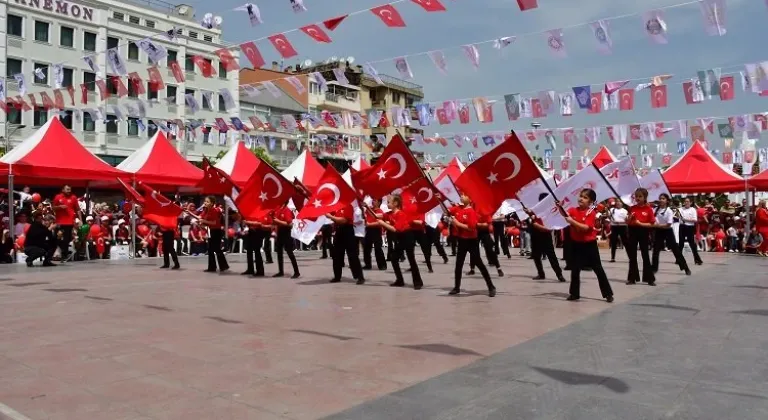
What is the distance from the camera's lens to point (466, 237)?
10508mm

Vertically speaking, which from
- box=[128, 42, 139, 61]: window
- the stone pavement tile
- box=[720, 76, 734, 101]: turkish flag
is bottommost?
the stone pavement tile

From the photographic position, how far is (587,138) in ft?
82.1

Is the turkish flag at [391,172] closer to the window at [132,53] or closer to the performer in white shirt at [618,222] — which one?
the performer in white shirt at [618,222]

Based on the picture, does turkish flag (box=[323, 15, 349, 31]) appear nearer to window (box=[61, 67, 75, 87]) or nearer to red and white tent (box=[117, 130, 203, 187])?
red and white tent (box=[117, 130, 203, 187])

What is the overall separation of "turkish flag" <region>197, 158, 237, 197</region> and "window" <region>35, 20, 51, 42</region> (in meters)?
32.4

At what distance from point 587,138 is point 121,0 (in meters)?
35.5

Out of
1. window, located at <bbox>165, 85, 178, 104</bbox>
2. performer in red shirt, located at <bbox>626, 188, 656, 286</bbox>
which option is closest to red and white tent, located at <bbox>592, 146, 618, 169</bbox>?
performer in red shirt, located at <bbox>626, 188, 656, 286</bbox>

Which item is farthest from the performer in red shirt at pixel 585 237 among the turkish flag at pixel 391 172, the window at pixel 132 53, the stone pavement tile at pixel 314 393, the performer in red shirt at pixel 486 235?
the window at pixel 132 53

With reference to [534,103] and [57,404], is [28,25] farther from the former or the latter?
[57,404]

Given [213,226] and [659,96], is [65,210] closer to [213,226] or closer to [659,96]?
[213,226]

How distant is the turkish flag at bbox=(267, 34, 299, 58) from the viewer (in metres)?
14.9

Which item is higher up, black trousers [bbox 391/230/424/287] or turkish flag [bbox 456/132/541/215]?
turkish flag [bbox 456/132/541/215]

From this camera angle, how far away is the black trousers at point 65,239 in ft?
54.7

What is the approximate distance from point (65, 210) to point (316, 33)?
7579mm
